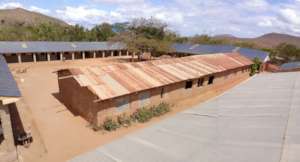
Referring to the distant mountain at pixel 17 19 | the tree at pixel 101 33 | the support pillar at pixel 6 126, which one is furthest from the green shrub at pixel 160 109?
the distant mountain at pixel 17 19

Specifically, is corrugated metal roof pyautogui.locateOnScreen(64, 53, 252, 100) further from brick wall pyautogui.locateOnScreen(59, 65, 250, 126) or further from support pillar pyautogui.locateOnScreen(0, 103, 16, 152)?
support pillar pyautogui.locateOnScreen(0, 103, 16, 152)

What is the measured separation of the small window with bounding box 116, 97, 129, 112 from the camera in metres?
13.1

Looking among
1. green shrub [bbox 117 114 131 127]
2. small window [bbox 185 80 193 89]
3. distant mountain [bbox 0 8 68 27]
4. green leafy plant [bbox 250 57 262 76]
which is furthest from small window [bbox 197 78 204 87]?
distant mountain [bbox 0 8 68 27]

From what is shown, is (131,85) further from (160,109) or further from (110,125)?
(110,125)

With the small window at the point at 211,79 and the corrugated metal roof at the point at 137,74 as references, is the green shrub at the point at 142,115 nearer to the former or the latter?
the corrugated metal roof at the point at 137,74

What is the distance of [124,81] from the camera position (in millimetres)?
14398

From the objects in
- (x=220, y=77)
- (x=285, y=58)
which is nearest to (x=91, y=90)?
(x=220, y=77)

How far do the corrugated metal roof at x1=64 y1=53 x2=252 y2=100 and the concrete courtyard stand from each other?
27.1ft

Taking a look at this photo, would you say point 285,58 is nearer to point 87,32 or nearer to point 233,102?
point 233,102

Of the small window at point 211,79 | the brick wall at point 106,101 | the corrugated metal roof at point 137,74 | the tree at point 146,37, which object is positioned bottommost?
the brick wall at point 106,101

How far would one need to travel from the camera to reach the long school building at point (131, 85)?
41.6ft

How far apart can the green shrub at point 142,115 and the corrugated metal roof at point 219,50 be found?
2504 cm

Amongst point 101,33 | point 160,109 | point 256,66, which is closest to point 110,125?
point 160,109

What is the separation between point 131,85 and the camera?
14.1m
